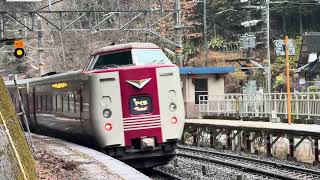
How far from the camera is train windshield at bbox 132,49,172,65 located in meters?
12.5

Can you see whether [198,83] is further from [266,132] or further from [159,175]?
[159,175]

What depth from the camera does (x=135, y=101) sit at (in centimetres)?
1215

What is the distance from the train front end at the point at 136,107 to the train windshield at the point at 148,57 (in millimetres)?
23

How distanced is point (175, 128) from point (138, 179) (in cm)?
421

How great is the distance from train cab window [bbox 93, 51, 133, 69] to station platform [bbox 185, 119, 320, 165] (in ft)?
19.2

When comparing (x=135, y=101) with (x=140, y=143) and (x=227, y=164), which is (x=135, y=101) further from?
(x=227, y=164)

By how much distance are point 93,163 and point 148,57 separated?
3281mm

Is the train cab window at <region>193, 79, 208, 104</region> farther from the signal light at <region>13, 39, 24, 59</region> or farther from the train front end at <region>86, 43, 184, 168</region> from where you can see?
the train front end at <region>86, 43, 184, 168</region>

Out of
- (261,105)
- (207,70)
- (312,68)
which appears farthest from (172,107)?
(312,68)

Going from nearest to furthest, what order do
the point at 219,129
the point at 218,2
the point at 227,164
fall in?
the point at 227,164 < the point at 219,129 < the point at 218,2

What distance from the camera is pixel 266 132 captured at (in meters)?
18.3

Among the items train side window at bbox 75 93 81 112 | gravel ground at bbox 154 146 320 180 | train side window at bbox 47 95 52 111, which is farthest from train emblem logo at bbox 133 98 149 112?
train side window at bbox 47 95 52 111

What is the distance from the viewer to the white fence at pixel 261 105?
21781 millimetres

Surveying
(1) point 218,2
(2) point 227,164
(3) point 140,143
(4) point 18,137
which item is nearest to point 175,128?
(3) point 140,143
